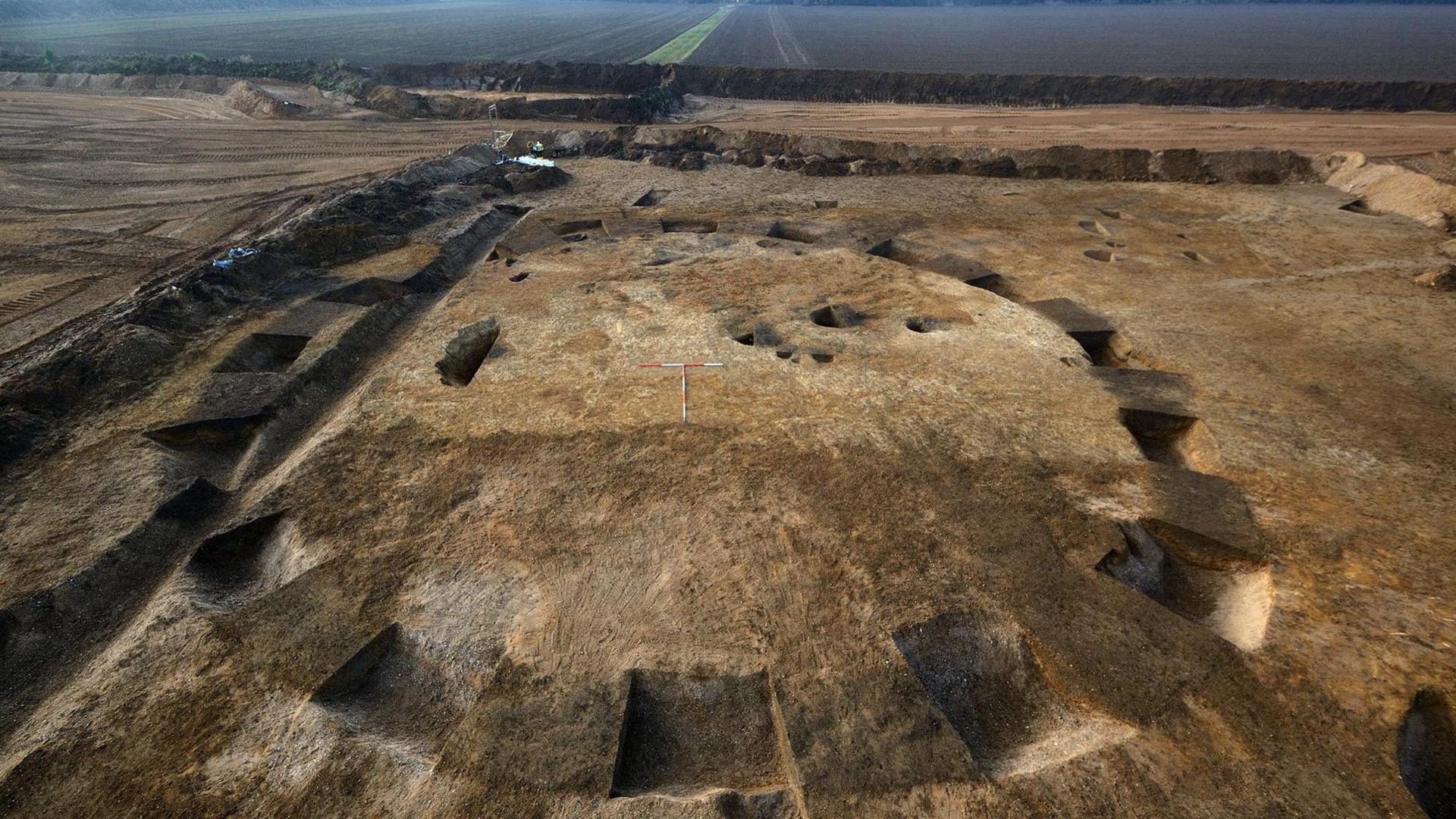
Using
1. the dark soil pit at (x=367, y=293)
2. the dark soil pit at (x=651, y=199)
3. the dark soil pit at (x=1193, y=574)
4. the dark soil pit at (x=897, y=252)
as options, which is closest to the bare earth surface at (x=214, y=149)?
the dark soil pit at (x=367, y=293)

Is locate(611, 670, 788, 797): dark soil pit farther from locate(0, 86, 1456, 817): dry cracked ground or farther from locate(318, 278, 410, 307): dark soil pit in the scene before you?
locate(318, 278, 410, 307): dark soil pit

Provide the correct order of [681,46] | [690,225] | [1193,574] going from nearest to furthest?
[1193,574] < [690,225] < [681,46]

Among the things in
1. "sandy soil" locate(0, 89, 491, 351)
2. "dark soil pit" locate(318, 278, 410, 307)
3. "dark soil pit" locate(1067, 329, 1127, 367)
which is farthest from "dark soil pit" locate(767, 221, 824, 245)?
Result: "sandy soil" locate(0, 89, 491, 351)

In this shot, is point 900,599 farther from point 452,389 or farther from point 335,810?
point 452,389

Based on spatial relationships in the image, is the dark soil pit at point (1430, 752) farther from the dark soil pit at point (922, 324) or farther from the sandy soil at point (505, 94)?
the sandy soil at point (505, 94)

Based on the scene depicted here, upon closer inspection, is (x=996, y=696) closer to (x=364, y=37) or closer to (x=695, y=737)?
(x=695, y=737)

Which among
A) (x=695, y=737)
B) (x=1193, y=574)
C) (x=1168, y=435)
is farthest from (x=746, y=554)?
(x=1168, y=435)
